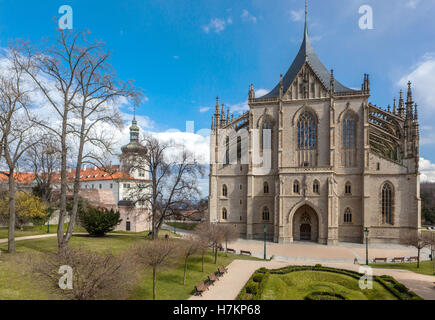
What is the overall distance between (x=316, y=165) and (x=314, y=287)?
23.8m

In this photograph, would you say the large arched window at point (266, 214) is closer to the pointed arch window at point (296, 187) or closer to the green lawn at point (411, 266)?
the pointed arch window at point (296, 187)

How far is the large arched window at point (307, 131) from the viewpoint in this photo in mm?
38562

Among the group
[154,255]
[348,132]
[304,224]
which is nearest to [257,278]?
[154,255]

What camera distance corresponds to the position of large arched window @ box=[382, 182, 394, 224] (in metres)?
35.1

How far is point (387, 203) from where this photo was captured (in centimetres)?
3525

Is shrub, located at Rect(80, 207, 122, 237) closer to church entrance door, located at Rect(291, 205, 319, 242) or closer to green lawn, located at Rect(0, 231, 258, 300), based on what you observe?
green lawn, located at Rect(0, 231, 258, 300)

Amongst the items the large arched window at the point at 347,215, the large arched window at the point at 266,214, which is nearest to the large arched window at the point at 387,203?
the large arched window at the point at 347,215

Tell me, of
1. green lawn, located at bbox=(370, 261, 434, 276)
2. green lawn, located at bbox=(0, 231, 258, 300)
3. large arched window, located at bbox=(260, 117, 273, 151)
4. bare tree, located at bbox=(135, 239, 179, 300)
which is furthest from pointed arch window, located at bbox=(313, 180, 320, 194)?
bare tree, located at bbox=(135, 239, 179, 300)

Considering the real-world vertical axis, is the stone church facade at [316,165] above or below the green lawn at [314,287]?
above

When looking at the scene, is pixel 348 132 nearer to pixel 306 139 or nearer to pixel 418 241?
pixel 306 139

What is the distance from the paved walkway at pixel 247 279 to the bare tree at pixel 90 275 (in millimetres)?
6227

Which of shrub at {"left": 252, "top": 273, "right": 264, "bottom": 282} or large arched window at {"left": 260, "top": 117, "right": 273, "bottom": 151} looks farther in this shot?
large arched window at {"left": 260, "top": 117, "right": 273, "bottom": 151}

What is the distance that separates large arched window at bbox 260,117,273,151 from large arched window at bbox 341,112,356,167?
418 inches
